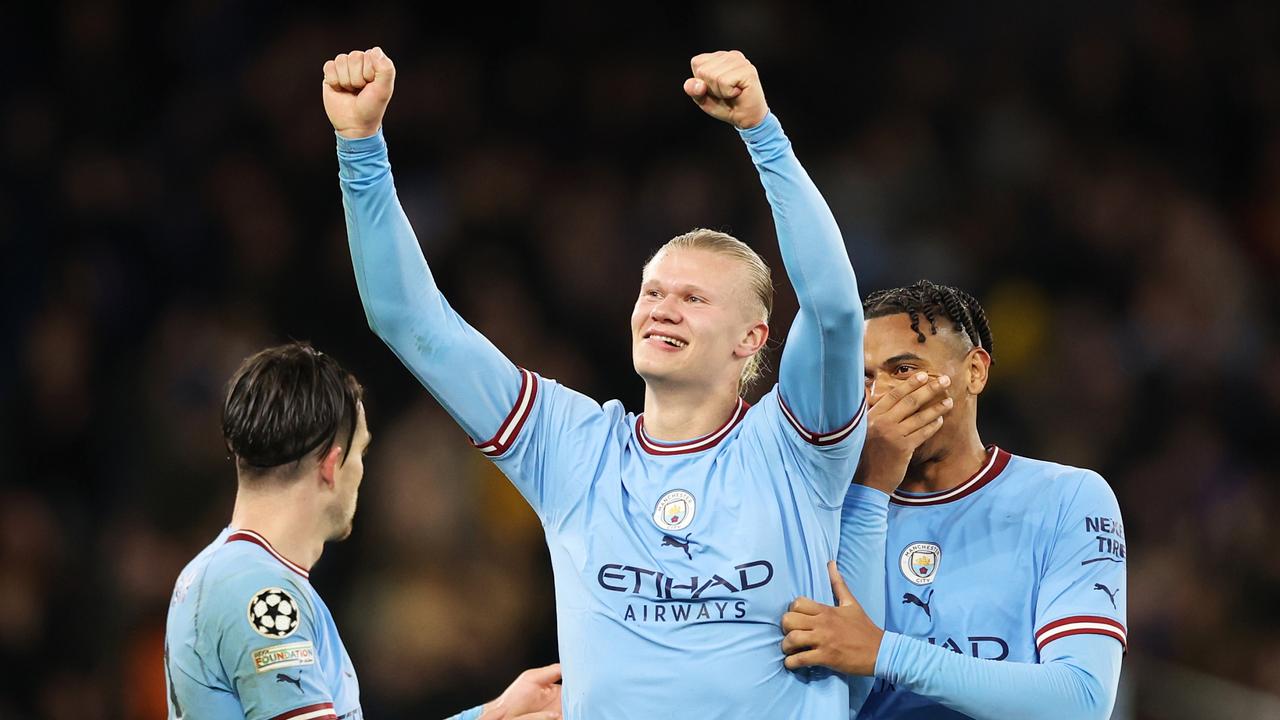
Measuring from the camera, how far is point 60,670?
7000 millimetres

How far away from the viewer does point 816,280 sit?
3.21 metres

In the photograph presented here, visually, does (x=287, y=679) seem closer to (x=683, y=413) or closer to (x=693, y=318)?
(x=683, y=413)

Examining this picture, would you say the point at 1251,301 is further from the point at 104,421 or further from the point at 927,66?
the point at 104,421

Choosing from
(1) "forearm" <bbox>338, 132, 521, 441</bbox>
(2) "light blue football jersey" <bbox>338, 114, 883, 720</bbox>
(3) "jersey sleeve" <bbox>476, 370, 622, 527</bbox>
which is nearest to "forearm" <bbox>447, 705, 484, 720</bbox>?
(2) "light blue football jersey" <bbox>338, 114, 883, 720</bbox>

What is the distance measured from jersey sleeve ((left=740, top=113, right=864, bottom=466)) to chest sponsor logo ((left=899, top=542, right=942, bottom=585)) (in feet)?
1.85

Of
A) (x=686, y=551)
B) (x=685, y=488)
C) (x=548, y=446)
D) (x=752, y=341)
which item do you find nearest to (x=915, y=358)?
(x=752, y=341)

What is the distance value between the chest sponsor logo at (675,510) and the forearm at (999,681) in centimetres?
53

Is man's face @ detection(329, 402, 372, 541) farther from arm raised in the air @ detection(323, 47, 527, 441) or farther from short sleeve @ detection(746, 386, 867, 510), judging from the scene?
short sleeve @ detection(746, 386, 867, 510)

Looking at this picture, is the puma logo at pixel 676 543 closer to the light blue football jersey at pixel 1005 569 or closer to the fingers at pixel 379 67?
the light blue football jersey at pixel 1005 569

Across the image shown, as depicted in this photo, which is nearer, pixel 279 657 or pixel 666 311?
pixel 279 657

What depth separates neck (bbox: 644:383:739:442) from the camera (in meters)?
3.56

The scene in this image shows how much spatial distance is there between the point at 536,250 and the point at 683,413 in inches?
200

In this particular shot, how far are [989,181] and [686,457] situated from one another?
6.25 meters

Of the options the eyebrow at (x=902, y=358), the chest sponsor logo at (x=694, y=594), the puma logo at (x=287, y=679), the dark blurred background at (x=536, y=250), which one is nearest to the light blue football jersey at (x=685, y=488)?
the chest sponsor logo at (x=694, y=594)
